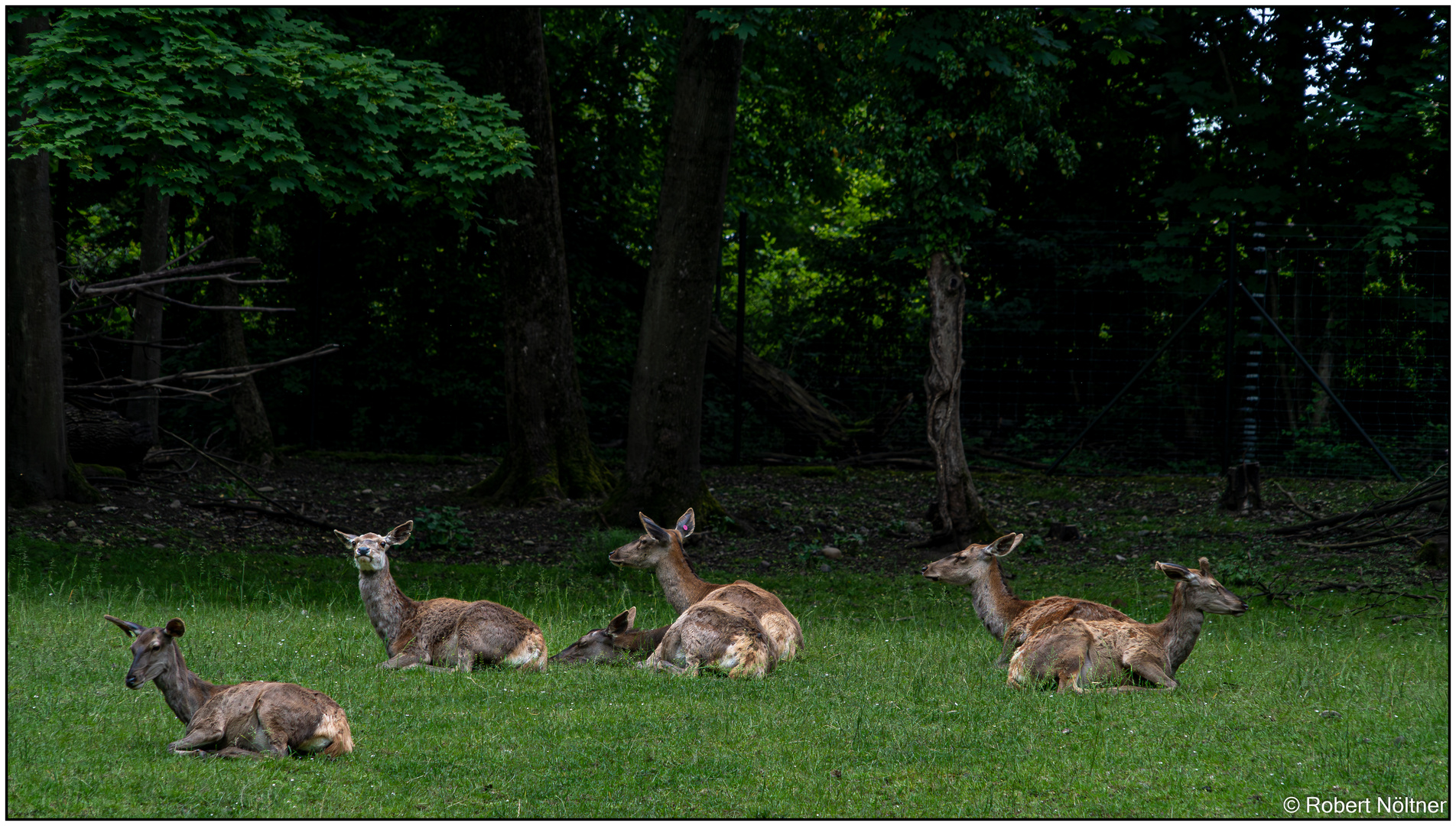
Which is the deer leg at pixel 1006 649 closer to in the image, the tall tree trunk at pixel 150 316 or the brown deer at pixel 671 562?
the brown deer at pixel 671 562

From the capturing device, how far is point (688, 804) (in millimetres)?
4715

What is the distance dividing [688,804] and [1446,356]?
1567 cm

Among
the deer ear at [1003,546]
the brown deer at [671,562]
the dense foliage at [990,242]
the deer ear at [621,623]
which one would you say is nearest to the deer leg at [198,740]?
the deer ear at [621,623]

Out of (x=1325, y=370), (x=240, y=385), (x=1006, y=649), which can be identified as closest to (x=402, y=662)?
(x=1006, y=649)

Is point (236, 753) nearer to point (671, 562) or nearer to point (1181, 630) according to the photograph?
point (671, 562)

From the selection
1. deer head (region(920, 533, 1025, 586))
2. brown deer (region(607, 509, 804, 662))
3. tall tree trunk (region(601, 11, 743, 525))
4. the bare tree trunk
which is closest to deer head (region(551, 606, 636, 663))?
→ brown deer (region(607, 509, 804, 662))

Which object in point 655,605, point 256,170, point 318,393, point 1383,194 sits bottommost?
point 655,605

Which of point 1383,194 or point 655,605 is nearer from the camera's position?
point 655,605

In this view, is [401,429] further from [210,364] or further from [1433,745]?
[1433,745]

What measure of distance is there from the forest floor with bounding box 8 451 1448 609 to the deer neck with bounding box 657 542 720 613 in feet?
10.2

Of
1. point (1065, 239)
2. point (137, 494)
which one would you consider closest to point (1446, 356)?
point (1065, 239)

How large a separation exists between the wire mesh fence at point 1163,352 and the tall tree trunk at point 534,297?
414 cm

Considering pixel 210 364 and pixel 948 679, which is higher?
pixel 210 364

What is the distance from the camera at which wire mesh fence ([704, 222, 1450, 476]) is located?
16.7 m
